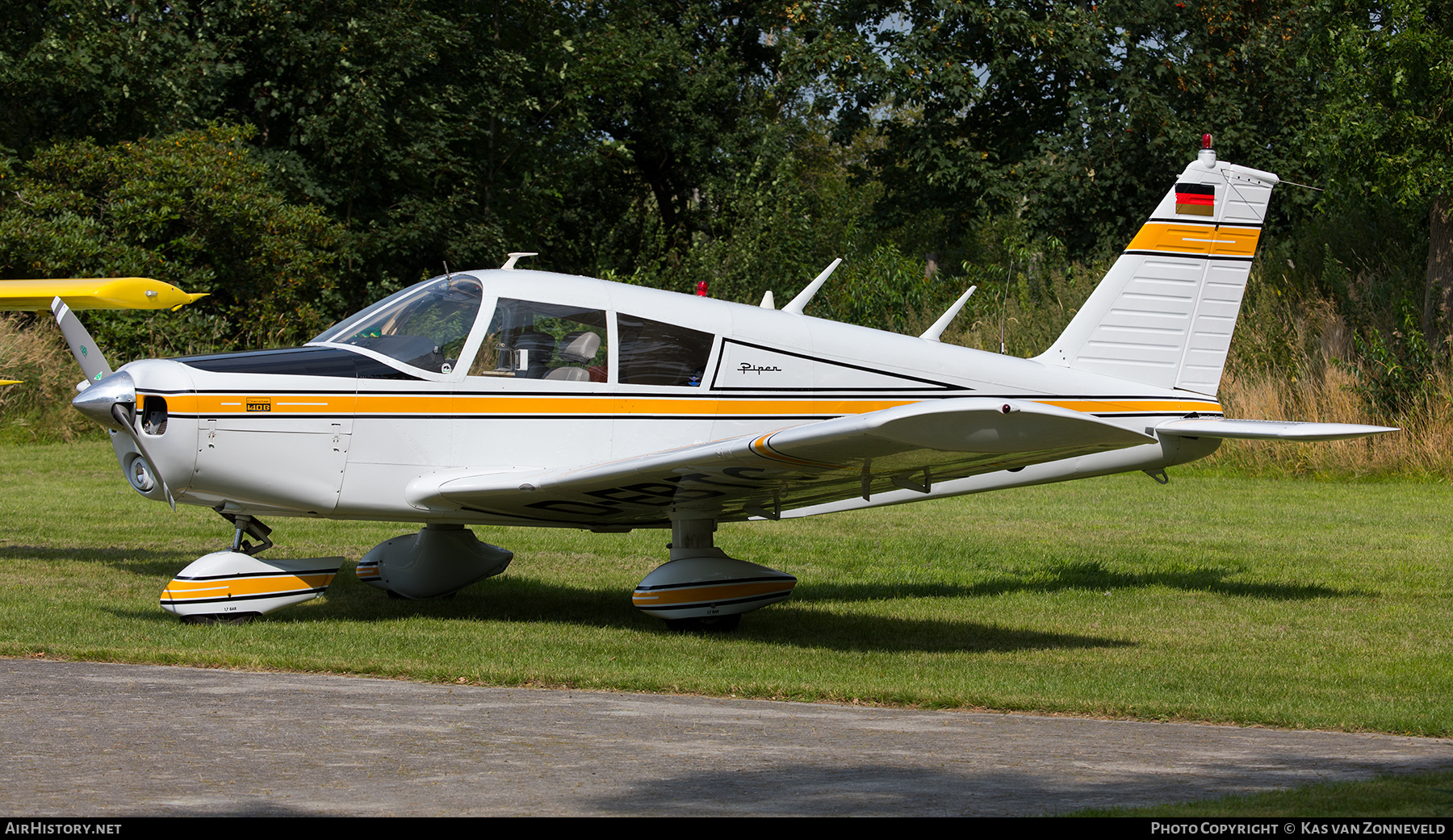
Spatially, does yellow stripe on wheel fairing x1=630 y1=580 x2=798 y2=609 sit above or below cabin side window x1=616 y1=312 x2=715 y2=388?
below

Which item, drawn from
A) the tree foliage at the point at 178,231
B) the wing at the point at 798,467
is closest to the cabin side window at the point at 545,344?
the wing at the point at 798,467

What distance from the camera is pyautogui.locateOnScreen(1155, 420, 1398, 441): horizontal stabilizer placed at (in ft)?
24.7

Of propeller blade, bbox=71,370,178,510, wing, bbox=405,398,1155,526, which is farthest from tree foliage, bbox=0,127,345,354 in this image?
wing, bbox=405,398,1155,526

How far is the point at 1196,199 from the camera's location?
9.91m

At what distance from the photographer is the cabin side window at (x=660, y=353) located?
27.3 ft

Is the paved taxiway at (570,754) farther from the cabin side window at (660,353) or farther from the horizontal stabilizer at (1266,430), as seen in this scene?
the cabin side window at (660,353)

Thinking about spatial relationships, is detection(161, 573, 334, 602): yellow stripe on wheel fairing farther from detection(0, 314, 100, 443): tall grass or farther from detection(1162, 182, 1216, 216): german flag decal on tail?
detection(0, 314, 100, 443): tall grass

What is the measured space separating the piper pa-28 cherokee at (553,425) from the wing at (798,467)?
28 mm

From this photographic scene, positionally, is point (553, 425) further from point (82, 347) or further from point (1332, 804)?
point (1332, 804)

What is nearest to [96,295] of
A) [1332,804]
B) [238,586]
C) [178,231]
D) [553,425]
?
[238,586]

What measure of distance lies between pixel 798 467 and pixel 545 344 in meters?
1.97

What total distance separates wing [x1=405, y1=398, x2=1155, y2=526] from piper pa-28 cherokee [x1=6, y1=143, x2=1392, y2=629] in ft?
0.09
